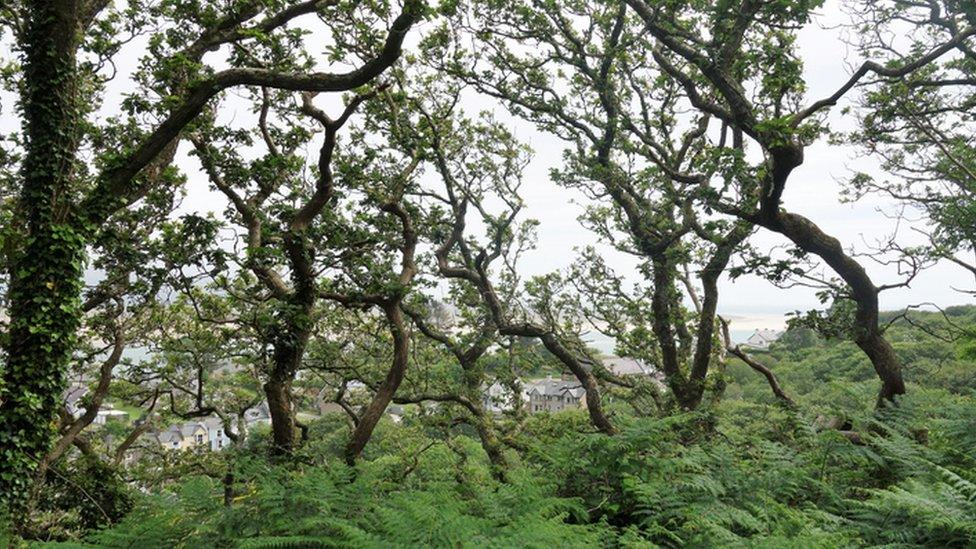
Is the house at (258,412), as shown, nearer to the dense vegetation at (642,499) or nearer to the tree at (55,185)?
the tree at (55,185)

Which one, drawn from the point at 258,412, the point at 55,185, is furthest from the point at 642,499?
the point at 258,412

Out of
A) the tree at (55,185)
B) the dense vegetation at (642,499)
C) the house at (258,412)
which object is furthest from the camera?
the house at (258,412)

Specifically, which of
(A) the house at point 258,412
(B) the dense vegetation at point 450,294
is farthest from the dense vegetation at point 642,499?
Result: (A) the house at point 258,412

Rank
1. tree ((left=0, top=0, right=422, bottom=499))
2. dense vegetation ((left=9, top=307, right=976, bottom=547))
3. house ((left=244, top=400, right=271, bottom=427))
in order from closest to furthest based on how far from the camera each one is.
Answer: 1. dense vegetation ((left=9, top=307, right=976, bottom=547))
2. tree ((left=0, top=0, right=422, bottom=499))
3. house ((left=244, top=400, right=271, bottom=427))

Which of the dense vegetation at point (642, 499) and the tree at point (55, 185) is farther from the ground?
the tree at point (55, 185)

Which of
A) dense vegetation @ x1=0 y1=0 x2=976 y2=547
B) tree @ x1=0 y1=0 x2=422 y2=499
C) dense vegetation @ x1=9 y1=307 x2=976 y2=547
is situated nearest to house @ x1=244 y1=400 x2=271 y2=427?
dense vegetation @ x1=0 y1=0 x2=976 y2=547

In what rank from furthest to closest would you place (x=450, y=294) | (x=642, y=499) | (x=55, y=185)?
(x=450, y=294)
(x=55, y=185)
(x=642, y=499)

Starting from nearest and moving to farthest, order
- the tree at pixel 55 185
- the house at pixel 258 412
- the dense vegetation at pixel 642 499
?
the dense vegetation at pixel 642 499 < the tree at pixel 55 185 < the house at pixel 258 412

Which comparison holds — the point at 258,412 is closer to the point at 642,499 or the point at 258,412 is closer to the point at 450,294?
the point at 450,294

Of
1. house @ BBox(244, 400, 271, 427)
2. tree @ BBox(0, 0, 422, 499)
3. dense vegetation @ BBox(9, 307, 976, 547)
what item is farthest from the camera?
house @ BBox(244, 400, 271, 427)

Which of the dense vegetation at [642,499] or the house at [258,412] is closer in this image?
the dense vegetation at [642,499]

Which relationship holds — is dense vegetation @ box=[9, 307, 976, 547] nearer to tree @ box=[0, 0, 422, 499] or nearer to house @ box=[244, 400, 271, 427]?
tree @ box=[0, 0, 422, 499]

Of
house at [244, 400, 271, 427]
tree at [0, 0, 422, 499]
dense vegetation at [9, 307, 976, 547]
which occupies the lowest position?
dense vegetation at [9, 307, 976, 547]

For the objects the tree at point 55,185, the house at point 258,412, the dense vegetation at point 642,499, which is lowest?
the dense vegetation at point 642,499
